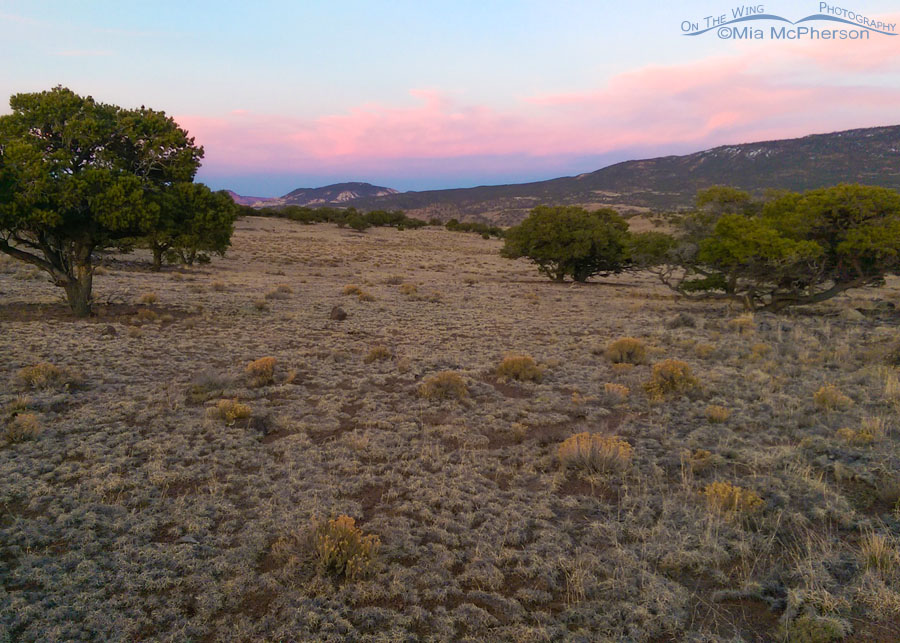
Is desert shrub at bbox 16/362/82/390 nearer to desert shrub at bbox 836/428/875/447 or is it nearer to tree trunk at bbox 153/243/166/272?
desert shrub at bbox 836/428/875/447

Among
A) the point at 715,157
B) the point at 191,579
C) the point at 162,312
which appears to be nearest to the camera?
the point at 191,579

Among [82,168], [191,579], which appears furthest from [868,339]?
[82,168]

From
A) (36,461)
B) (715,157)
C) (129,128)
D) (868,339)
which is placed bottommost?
(868,339)

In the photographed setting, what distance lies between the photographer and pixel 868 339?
12750mm

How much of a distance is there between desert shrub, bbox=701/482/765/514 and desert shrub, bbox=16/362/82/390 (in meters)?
9.48

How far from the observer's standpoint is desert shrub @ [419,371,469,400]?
8500 millimetres

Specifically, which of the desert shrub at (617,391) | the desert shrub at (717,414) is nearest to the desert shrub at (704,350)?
the desert shrub at (617,391)

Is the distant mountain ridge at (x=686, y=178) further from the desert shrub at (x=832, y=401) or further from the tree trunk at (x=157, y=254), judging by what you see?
the desert shrub at (x=832, y=401)

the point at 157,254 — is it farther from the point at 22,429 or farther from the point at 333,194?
the point at 333,194

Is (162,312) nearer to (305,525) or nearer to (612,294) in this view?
(305,525)

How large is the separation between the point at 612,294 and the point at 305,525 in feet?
71.0

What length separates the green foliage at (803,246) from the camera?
14.8 metres

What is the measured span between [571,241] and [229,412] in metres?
23.0

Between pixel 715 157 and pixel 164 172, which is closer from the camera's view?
pixel 164 172
